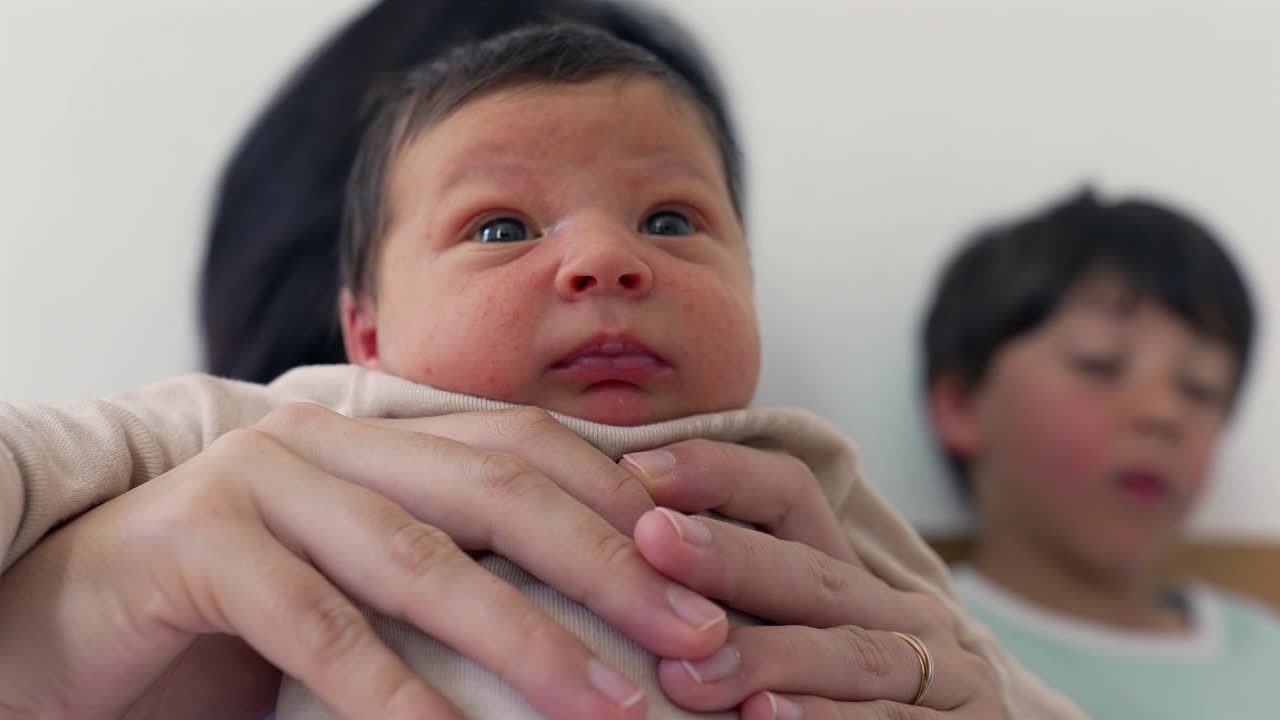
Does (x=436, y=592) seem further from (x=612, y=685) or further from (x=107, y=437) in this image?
(x=107, y=437)

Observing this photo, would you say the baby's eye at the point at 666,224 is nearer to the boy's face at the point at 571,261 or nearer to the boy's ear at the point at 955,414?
the boy's face at the point at 571,261

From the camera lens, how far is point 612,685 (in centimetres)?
56

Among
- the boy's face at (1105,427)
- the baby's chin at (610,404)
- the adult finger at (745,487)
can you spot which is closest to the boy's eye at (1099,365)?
the boy's face at (1105,427)

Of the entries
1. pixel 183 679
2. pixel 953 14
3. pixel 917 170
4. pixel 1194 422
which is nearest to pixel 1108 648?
pixel 1194 422

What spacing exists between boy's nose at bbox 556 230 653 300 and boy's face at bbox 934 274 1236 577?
109 centimetres

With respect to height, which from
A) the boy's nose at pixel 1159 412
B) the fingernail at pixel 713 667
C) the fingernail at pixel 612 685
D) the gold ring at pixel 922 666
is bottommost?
the boy's nose at pixel 1159 412

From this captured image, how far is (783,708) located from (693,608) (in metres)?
0.09

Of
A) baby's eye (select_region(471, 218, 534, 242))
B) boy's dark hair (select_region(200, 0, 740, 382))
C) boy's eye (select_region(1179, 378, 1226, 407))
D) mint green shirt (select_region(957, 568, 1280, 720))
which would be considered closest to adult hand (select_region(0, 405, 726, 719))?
baby's eye (select_region(471, 218, 534, 242))

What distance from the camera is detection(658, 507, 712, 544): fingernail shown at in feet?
2.04

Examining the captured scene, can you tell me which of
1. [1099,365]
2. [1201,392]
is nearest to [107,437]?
[1099,365]

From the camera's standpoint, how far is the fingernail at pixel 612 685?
56 centimetres

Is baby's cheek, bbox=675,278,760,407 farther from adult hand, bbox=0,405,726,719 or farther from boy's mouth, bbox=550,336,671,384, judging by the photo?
adult hand, bbox=0,405,726,719

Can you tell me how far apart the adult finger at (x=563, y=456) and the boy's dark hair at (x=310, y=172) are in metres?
0.52

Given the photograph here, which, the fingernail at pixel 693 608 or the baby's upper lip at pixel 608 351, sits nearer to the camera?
the fingernail at pixel 693 608
